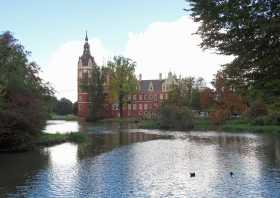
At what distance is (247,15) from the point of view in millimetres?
13781

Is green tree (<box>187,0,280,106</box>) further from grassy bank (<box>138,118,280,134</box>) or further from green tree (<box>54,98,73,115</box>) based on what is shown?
green tree (<box>54,98,73,115</box>)

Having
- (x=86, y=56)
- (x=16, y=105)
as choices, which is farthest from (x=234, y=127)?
(x=86, y=56)

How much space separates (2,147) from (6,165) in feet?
25.9

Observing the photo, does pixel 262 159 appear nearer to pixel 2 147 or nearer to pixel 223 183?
pixel 223 183

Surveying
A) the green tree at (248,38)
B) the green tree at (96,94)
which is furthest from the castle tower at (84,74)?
the green tree at (248,38)

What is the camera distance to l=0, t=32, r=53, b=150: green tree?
32.7m

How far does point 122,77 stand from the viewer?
10119 cm

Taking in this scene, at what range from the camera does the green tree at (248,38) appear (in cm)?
1380

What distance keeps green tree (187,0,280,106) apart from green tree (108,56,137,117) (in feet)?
278

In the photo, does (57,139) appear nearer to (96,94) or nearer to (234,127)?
(234,127)

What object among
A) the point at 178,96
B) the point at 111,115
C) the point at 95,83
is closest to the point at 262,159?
the point at 178,96

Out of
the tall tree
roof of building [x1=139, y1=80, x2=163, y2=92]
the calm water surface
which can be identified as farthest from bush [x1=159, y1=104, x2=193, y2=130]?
roof of building [x1=139, y1=80, x2=163, y2=92]

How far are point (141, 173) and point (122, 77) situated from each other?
7787 cm

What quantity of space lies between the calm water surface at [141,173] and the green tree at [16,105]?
180cm
